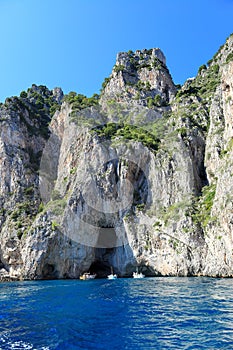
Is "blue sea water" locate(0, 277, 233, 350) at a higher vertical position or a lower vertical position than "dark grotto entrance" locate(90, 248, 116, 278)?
lower

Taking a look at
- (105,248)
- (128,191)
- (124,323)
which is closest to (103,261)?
(105,248)

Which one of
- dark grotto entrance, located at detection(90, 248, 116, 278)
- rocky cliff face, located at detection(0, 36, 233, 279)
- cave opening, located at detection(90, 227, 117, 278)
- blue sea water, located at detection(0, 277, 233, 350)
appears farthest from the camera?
dark grotto entrance, located at detection(90, 248, 116, 278)

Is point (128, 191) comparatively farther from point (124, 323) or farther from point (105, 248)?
point (124, 323)

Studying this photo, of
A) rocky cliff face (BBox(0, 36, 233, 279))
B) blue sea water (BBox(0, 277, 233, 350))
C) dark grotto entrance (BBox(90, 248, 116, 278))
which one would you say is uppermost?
rocky cliff face (BBox(0, 36, 233, 279))

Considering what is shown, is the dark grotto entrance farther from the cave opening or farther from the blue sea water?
the blue sea water

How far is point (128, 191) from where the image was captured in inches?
2522

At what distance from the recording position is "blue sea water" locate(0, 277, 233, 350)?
14977 millimetres

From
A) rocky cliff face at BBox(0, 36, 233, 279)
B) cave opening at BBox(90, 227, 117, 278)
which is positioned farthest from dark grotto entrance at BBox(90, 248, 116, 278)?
rocky cliff face at BBox(0, 36, 233, 279)

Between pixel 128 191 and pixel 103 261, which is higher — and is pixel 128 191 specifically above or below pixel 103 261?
above

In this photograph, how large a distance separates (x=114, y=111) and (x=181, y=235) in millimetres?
48891

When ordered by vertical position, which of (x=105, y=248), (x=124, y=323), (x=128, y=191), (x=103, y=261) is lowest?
(x=124, y=323)

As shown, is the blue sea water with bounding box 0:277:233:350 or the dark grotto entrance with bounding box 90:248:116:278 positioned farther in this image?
the dark grotto entrance with bounding box 90:248:116:278

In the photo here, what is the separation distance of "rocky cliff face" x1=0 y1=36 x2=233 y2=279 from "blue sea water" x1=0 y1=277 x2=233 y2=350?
2052cm

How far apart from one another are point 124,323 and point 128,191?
45.6m
